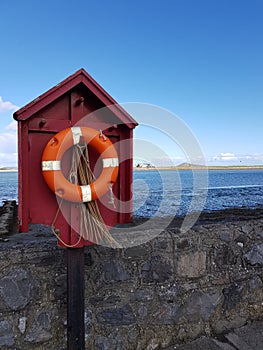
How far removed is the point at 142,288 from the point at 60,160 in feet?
3.77

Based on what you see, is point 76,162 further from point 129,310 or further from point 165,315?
point 165,315

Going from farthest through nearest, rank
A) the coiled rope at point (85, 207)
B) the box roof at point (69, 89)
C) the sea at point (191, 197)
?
1. the sea at point (191, 197)
2. the coiled rope at point (85, 207)
3. the box roof at point (69, 89)

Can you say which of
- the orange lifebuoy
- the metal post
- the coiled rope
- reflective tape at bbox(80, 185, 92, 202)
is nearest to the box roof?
the orange lifebuoy

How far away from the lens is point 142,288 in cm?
223

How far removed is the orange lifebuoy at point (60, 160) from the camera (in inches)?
67.3

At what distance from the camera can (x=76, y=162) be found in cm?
182

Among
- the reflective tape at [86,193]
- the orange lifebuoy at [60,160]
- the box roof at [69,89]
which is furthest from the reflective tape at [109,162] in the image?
the box roof at [69,89]

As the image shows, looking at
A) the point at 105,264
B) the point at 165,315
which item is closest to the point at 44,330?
the point at 105,264

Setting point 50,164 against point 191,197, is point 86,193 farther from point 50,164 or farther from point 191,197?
point 191,197

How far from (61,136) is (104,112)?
36 centimetres

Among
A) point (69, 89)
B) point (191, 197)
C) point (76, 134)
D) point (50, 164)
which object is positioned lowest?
point (191, 197)

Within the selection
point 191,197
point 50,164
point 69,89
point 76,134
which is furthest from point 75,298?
point 191,197

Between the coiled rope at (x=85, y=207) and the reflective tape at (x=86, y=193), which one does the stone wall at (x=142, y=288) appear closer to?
the coiled rope at (x=85, y=207)

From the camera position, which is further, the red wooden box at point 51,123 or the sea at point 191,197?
the sea at point 191,197
